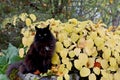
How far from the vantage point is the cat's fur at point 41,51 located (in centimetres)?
328

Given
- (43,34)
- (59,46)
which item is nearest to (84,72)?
(59,46)

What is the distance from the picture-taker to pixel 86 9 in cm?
577

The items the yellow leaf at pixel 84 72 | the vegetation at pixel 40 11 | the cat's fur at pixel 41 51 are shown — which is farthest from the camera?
the vegetation at pixel 40 11

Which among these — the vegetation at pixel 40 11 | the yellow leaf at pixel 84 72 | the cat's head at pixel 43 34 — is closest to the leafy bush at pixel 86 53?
the yellow leaf at pixel 84 72

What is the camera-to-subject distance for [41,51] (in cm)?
328

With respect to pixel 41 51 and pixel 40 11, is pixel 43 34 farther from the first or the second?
pixel 40 11

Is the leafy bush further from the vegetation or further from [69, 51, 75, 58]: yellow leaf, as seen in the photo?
the vegetation

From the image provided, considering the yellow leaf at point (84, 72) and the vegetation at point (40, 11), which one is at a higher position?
the yellow leaf at point (84, 72)

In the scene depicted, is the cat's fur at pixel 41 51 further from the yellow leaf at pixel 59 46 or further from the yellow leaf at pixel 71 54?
the yellow leaf at pixel 71 54

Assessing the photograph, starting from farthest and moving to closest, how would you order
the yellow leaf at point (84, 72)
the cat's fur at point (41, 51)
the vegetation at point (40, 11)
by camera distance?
the vegetation at point (40, 11)
the cat's fur at point (41, 51)
the yellow leaf at point (84, 72)

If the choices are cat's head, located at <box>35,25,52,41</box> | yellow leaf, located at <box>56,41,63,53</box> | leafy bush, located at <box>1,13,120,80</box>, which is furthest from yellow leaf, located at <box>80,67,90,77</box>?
cat's head, located at <box>35,25,52,41</box>

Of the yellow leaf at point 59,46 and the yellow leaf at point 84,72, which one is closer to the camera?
the yellow leaf at point 84,72

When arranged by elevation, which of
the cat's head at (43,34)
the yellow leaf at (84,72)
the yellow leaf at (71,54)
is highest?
the cat's head at (43,34)

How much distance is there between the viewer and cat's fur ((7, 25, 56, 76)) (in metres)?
3.28
